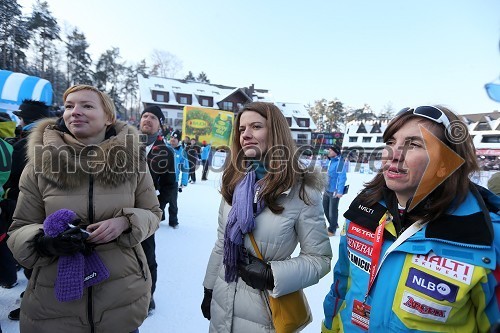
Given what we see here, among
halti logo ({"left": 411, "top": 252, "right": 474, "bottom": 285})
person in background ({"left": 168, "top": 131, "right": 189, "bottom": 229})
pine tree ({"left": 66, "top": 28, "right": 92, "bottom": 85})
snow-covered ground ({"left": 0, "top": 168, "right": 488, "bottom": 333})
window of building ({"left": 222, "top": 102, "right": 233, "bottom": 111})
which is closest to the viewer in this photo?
halti logo ({"left": 411, "top": 252, "right": 474, "bottom": 285})

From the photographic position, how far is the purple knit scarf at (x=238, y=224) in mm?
1504

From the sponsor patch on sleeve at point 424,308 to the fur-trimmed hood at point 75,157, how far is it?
5.36 feet

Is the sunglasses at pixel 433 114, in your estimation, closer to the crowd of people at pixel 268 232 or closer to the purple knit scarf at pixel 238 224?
the crowd of people at pixel 268 232

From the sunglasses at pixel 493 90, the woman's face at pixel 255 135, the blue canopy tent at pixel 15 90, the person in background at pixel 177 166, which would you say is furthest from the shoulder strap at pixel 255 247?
the blue canopy tent at pixel 15 90

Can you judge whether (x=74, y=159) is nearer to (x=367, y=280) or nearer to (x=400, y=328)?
(x=367, y=280)

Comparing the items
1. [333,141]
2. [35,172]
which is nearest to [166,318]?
[35,172]

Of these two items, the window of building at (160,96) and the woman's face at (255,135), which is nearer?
the woman's face at (255,135)

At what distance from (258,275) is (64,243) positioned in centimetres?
104

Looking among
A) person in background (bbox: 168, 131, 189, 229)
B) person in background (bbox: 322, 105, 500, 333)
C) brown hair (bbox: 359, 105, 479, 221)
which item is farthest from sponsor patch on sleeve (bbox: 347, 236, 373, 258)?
person in background (bbox: 168, 131, 189, 229)

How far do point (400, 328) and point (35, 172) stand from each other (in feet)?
6.70

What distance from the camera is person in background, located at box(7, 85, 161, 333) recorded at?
1.44m

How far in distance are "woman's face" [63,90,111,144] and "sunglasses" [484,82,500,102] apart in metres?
2.03

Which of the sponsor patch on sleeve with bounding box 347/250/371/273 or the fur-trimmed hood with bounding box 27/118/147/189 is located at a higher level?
the fur-trimmed hood with bounding box 27/118/147/189

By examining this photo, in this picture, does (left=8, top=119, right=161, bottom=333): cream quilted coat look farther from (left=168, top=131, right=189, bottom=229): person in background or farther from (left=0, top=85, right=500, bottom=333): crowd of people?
(left=168, top=131, right=189, bottom=229): person in background
